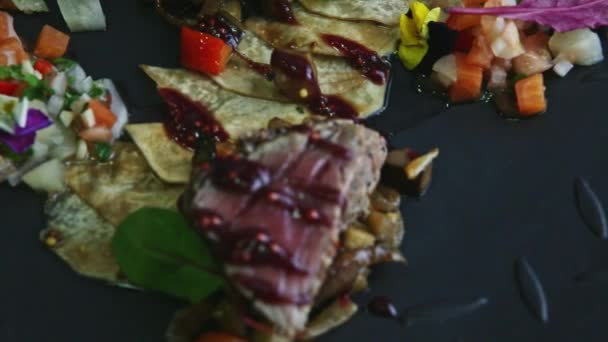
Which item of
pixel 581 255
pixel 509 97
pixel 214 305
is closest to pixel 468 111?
pixel 509 97

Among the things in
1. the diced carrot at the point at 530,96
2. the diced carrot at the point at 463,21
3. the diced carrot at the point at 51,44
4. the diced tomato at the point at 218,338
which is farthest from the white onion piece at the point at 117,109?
the diced carrot at the point at 530,96

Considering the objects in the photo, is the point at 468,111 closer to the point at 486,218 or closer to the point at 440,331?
the point at 486,218

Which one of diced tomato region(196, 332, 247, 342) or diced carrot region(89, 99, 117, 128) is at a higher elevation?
diced carrot region(89, 99, 117, 128)

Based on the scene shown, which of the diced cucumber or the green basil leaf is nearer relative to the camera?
the green basil leaf

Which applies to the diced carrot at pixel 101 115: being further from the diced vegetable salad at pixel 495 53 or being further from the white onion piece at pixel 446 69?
the white onion piece at pixel 446 69

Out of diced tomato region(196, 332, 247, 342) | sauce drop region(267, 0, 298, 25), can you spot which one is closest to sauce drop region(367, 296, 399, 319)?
diced tomato region(196, 332, 247, 342)

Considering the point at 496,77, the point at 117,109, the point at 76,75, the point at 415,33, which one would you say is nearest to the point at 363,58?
the point at 415,33

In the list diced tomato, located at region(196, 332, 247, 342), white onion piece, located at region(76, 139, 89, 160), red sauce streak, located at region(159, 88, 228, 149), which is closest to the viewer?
diced tomato, located at region(196, 332, 247, 342)

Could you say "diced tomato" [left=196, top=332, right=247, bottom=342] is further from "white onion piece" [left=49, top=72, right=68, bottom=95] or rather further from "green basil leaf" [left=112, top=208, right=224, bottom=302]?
"white onion piece" [left=49, top=72, right=68, bottom=95]

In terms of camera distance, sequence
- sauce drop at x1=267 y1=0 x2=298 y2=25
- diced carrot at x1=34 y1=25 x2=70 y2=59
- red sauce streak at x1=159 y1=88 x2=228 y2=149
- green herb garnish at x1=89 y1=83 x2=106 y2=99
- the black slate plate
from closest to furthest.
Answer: the black slate plate, red sauce streak at x1=159 y1=88 x2=228 y2=149, green herb garnish at x1=89 y1=83 x2=106 y2=99, diced carrot at x1=34 y1=25 x2=70 y2=59, sauce drop at x1=267 y1=0 x2=298 y2=25
